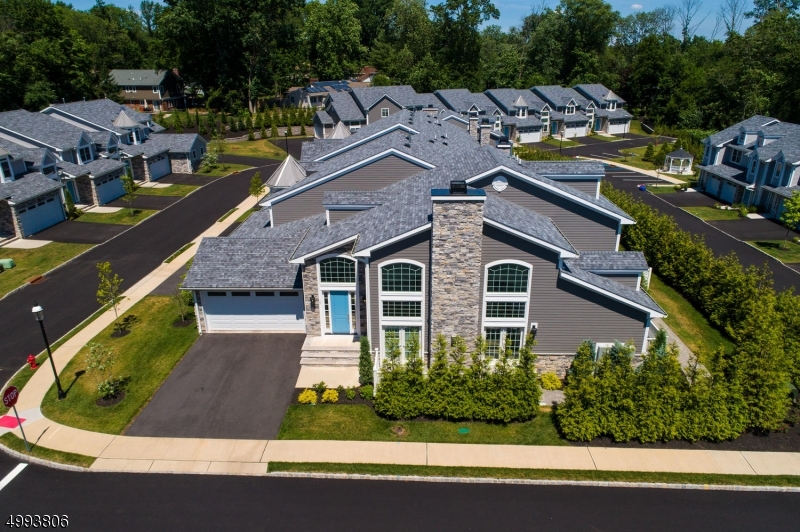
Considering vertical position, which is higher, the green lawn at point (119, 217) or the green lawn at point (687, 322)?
the green lawn at point (119, 217)

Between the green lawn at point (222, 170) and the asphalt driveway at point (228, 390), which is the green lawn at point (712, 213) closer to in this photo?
the asphalt driveway at point (228, 390)

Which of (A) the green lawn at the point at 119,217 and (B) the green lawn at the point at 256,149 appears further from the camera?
(B) the green lawn at the point at 256,149

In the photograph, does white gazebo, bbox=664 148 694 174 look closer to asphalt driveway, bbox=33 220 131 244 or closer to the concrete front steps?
the concrete front steps

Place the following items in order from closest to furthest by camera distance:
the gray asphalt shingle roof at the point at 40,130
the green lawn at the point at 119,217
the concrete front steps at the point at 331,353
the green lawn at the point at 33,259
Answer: the concrete front steps at the point at 331,353, the green lawn at the point at 33,259, the green lawn at the point at 119,217, the gray asphalt shingle roof at the point at 40,130

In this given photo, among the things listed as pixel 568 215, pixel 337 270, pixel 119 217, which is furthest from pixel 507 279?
pixel 119 217

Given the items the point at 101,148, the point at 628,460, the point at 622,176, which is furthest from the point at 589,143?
the point at 628,460

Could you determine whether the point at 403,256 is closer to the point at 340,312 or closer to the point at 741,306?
the point at 340,312

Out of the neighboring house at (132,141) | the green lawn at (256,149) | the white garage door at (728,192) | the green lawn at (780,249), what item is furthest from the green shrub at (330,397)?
the green lawn at (256,149)
